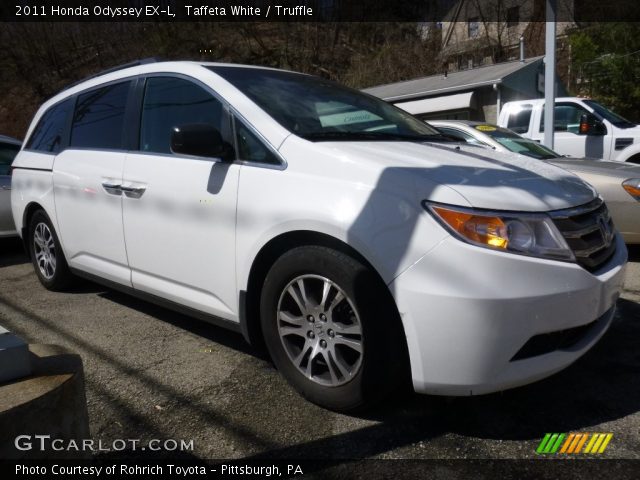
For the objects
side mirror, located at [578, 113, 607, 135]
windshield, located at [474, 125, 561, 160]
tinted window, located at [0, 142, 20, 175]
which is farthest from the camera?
side mirror, located at [578, 113, 607, 135]

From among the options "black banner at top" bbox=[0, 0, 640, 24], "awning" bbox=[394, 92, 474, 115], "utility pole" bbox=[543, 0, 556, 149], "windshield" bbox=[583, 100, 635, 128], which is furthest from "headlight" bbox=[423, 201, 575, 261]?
"black banner at top" bbox=[0, 0, 640, 24]

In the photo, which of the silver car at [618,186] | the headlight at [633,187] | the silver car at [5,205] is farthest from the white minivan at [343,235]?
the silver car at [5,205]

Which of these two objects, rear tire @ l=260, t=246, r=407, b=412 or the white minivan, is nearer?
the white minivan

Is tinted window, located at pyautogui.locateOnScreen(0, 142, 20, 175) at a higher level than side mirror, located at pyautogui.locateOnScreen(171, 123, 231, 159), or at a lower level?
lower

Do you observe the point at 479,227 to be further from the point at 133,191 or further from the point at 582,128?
the point at 582,128

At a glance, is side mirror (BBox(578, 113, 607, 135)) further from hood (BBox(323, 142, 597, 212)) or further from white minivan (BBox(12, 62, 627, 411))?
hood (BBox(323, 142, 597, 212))

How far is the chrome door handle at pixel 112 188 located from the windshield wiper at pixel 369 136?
4.51ft

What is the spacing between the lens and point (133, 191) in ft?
10.6

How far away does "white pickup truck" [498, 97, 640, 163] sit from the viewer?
827 cm

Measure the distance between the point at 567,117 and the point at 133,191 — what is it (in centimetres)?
800

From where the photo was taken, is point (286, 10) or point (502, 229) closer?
point (502, 229)

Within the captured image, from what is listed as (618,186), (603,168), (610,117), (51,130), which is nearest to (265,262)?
(51,130)

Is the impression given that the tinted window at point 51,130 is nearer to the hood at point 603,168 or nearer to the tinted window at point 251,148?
the tinted window at point 251,148

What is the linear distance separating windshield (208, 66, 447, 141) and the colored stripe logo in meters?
1.65
